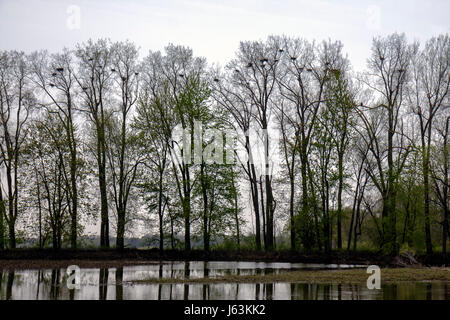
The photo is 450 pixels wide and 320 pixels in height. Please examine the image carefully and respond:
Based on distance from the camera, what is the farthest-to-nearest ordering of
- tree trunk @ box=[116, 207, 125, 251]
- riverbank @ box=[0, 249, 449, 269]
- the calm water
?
tree trunk @ box=[116, 207, 125, 251] → riverbank @ box=[0, 249, 449, 269] → the calm water

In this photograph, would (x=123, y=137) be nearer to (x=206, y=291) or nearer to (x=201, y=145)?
(x=201, y=145)

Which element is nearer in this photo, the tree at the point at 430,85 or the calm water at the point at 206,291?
the calm water at the point at 206,291

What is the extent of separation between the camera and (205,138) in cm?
3534

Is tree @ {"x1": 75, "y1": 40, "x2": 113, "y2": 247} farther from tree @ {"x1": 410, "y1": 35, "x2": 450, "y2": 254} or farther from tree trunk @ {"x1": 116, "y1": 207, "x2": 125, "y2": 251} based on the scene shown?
tree @ {"x1": 410, "y1": 35, "x2": 450, "y2": 254}

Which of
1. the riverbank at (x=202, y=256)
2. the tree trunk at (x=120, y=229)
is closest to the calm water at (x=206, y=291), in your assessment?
the riverbank at (x=202, y=256)

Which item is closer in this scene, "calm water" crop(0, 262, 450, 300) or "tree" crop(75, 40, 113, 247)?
"calm water" crop(0, 262, 450, 300)

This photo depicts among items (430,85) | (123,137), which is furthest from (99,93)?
(430,85)

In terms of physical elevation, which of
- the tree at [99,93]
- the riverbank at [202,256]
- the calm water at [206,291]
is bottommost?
the riverbank at [202,256]

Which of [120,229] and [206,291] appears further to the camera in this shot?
[120,229]

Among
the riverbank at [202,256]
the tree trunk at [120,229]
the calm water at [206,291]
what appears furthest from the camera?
the tree trunk at [120,229]

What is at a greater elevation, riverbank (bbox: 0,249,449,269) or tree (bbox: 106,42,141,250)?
tree (bbox: 106,42,141,250)

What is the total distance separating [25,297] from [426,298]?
1051 cm

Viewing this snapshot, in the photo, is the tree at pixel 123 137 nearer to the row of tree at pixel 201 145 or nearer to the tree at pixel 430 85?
the row of tree at pixel 201 145

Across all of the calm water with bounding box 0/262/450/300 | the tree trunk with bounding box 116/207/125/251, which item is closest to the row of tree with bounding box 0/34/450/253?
the tree trunk with bounding box 116/207/125/251
